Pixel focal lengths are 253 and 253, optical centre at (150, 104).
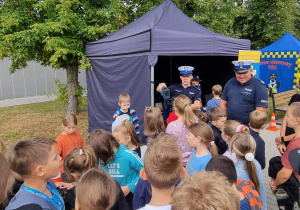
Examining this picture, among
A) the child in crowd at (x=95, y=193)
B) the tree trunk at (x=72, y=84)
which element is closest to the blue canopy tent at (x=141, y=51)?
the tree trunk at (x=72, y=84)

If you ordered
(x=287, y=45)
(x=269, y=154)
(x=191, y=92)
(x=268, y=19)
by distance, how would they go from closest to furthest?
(x=191, y=92) < (x=269, y=154) < (x=287, y=45) < (x=268, y=19)

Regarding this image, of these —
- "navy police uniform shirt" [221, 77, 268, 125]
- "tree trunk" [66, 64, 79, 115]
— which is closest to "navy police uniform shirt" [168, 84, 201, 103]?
"navy police uniform shirt" [221, 77, 268, 125]

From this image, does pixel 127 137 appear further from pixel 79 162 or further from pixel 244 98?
pixel 244 98

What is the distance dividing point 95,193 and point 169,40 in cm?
391

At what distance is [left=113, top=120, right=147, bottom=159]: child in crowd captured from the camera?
2.78 m

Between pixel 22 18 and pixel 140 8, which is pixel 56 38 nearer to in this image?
pixel 22 18

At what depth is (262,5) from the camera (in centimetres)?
1811

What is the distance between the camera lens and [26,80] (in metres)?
15.5

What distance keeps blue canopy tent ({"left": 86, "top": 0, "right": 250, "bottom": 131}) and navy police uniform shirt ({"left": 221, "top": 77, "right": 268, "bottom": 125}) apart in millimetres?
1680

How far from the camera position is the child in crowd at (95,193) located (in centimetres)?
144

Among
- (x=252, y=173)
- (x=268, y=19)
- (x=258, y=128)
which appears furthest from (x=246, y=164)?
(x=268, y=19)

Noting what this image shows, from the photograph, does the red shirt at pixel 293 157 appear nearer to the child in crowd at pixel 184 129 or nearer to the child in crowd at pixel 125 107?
the child in crowd at pixel 184 129

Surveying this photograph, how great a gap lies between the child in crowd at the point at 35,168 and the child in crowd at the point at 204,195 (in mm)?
1009

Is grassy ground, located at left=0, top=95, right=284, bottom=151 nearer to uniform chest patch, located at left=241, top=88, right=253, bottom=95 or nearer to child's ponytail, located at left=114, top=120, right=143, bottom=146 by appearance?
child's ponytail, located at left=114, top=120, right=143, bottom=146
